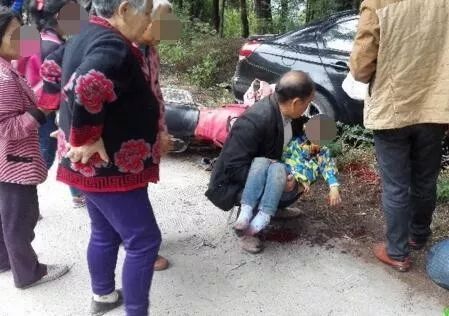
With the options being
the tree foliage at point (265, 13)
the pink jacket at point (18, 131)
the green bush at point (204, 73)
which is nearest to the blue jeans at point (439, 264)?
the pink jacket at point (18, 131)

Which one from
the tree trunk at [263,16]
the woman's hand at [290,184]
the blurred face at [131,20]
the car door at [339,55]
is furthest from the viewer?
the tree trunk at [263,16]

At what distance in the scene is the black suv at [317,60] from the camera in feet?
16.9

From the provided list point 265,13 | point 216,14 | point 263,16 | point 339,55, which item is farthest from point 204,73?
point 216,14

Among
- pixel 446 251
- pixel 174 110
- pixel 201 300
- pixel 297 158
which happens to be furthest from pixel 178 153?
pixel 446 251

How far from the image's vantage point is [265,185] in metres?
3.16

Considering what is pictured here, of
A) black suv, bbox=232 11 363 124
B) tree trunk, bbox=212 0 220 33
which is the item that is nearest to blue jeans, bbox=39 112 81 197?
black suv, bbox=232 11 363 124

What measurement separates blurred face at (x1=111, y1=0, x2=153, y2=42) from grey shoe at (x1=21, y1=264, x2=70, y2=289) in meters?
1.56

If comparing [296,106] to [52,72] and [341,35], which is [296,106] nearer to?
[52,72]

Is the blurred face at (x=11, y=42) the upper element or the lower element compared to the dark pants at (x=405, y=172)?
upper

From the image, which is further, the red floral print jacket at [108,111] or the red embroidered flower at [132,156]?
the red embroidered flower at [132,156]

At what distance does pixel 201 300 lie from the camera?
287 cm

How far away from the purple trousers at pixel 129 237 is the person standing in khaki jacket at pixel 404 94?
4.60 feet

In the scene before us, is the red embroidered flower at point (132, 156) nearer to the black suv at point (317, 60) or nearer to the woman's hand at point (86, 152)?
the woman's hand at point (86, 152)

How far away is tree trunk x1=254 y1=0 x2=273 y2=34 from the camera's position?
38.2 ft
